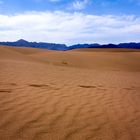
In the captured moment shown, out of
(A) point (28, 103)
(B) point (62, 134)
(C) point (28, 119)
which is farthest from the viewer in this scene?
(A) point (28, 103)

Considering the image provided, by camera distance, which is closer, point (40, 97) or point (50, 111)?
point (50, 111)

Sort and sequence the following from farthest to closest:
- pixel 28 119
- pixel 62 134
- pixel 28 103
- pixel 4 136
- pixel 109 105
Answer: pixel 109 105 < pixel 28 103 < pixel 28 119 < pixel 62 134 < pixel 4 136

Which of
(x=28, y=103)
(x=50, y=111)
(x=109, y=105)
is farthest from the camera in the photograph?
(x=109, y=105)

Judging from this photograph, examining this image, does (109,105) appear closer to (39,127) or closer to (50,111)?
(50,111)

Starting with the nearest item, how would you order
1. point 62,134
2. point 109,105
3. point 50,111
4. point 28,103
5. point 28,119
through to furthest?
1. point 62,134
2. point 28,119
3. point 50,111
4. point 28,103
5. point 109,105

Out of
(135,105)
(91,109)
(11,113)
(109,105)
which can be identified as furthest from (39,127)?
(135,105)

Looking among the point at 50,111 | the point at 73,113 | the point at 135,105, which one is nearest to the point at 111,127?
the point at 73,113

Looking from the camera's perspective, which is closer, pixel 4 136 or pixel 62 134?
pixel 4 136

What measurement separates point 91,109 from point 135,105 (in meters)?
1.45

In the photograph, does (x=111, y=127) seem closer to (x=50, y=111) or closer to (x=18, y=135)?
(x=50, y=111)

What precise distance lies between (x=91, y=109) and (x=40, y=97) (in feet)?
4.20

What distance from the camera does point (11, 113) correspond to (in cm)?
418

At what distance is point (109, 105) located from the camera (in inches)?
220

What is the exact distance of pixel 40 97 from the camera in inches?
221
